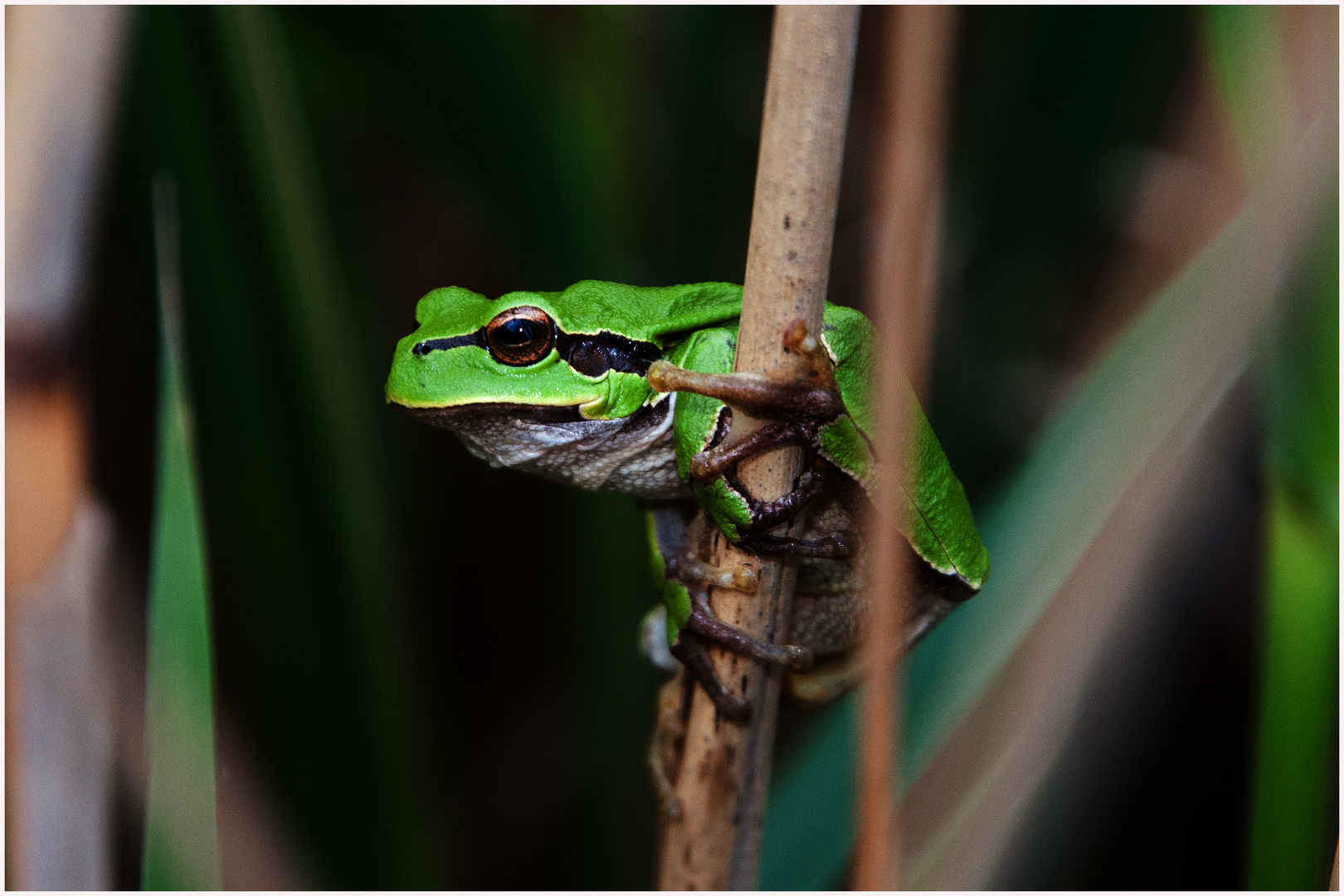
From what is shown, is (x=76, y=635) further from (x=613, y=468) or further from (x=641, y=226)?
(x=641, y=226)

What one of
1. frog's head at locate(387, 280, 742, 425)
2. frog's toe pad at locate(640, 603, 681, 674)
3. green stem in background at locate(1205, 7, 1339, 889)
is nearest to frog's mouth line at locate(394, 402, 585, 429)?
frog's head at locate(387, 280, 742, 425)

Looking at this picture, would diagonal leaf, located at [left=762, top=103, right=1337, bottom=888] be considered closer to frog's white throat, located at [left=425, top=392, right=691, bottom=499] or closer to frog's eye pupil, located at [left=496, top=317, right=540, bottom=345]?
frog's white throat, located at [left=425, top=392, right=691, bottom=499]

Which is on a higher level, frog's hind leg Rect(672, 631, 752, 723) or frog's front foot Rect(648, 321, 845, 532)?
frog's front foot Rect(648, 321, 845, 532)

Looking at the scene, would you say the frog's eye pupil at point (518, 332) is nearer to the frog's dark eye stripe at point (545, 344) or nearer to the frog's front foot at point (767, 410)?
the frog's dark eye stripe at point (545, 344)

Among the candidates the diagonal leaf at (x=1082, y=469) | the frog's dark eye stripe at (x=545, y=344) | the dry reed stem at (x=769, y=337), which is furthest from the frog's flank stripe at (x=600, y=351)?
the diagonal leaf at (x=1082, y=469)

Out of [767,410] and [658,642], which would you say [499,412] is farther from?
[658,642]

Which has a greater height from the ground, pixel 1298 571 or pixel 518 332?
pixel 518 332

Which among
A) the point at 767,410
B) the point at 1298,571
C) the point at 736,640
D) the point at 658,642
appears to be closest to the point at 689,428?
the point at 767,410
